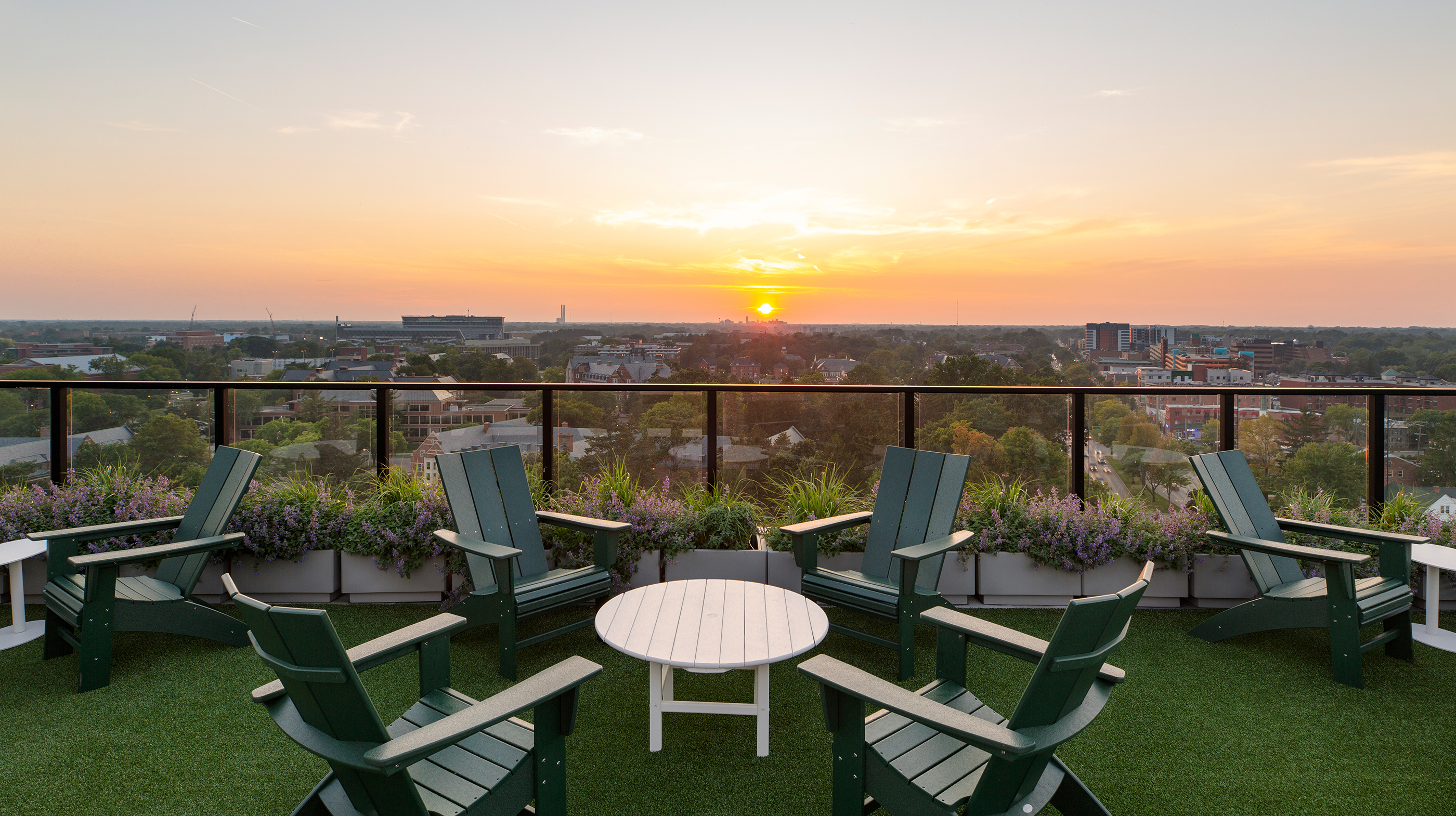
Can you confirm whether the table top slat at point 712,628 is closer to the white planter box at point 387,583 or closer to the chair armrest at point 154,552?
the white planter box at point 387,583

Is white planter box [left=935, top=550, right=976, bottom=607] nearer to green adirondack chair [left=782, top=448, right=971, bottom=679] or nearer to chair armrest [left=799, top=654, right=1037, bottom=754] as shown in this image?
green adirondack chair [left=782, top=448, right=971, bottom=679]

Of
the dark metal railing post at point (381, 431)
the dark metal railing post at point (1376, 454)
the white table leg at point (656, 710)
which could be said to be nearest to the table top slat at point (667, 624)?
the white table leg at point (656, 710)

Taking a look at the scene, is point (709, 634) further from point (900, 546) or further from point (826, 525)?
point (900, 546)

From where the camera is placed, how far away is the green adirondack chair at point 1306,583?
2953mm

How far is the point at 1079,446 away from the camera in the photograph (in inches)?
175

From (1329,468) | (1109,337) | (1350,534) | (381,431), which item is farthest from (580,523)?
(1109,337)

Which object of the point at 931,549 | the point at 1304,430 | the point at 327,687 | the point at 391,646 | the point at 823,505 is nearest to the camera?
the point at 327,687

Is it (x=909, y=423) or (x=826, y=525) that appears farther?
(x=909, y=423)

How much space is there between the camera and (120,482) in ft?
13.7

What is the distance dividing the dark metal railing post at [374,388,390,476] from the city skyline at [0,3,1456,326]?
3.54 m

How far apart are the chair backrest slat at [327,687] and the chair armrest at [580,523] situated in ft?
6.31

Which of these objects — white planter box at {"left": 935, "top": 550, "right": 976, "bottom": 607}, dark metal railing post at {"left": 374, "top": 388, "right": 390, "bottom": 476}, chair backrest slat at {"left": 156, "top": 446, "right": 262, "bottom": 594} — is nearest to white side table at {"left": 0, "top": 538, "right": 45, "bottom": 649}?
chair backrest slat at {"left": 156, "top": 446, "right": 262, "bottom": 594}

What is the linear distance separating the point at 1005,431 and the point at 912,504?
1323mm

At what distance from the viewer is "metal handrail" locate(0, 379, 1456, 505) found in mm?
4410
